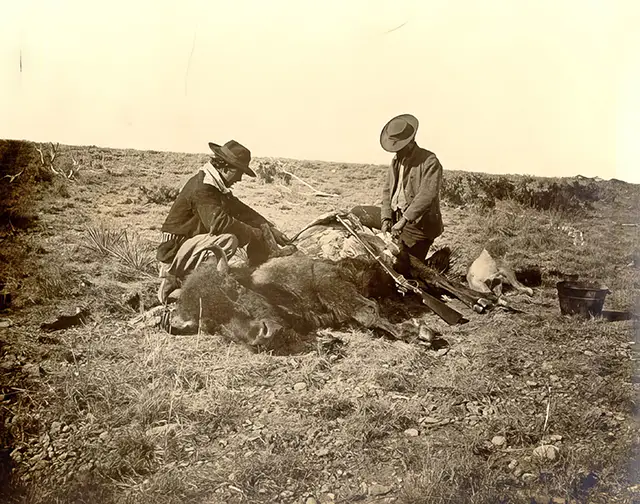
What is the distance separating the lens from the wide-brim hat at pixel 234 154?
4.39 metres

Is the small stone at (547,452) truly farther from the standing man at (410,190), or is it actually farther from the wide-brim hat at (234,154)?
the wide-brim hat at (234,154)

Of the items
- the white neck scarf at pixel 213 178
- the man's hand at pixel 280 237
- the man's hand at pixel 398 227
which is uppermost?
the white neck scarf at pixel 213 178

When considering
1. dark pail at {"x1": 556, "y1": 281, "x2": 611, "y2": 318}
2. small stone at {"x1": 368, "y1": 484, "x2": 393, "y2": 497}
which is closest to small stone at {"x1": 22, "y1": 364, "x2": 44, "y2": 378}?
small stone at {"x1": 368, "y1": 484, "x2": 393, "y2": 497}

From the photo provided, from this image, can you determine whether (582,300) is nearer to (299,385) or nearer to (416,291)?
(416,291)

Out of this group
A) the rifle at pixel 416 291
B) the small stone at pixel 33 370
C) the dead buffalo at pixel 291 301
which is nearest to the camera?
the small stone at pixel 33 370

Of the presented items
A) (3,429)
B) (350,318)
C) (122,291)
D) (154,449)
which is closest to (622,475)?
(350,318)

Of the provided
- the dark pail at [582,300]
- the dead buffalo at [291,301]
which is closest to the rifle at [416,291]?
the dead buffalo at [291,301]

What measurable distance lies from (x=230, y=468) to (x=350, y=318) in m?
1.42

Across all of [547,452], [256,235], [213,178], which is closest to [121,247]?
[213,178]

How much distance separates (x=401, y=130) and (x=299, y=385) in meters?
2.16

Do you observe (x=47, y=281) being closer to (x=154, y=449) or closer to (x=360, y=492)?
(x=154, y=449)

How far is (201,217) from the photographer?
14.2ft

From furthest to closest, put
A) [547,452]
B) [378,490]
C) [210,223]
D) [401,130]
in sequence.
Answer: [401,130]
[210,223]
[547,452]
[378,490]

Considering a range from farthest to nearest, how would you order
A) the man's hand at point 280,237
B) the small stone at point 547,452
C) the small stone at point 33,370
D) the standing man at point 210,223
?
the man's hand at point 280,237 < the standing man at point 210,223 < the small stone at point 33,370 < the small stone at point 547,452
